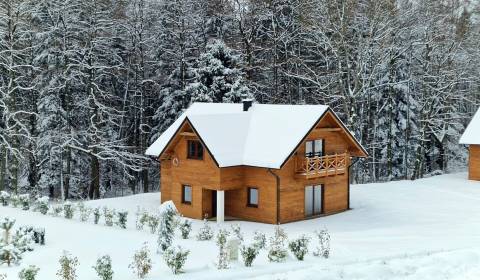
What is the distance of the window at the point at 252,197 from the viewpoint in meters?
29.2

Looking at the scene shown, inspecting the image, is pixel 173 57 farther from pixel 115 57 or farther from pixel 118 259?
pixel 118 259

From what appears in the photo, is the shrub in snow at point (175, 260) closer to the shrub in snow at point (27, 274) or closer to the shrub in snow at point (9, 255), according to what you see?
the shrub in snow at point (27, 274)

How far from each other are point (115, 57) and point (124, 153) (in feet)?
29.5

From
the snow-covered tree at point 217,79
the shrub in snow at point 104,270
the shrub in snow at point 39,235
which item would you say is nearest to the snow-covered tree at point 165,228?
the shrub in snow at point 104,270

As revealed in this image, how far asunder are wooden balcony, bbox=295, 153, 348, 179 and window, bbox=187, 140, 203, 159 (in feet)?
15.6

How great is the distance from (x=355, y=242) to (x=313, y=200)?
332 inches

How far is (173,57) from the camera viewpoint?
47.3 meters

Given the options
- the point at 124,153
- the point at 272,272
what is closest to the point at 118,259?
the point at 272,272

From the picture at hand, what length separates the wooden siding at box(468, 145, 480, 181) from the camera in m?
39.5

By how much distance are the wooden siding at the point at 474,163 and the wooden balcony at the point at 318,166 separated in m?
13.6

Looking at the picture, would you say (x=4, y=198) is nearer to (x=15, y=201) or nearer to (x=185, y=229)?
(x=15, y=201)

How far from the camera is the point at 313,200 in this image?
3052 cm

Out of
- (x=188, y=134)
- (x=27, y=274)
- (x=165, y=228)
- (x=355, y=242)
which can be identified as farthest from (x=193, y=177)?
(x=27, y=274)

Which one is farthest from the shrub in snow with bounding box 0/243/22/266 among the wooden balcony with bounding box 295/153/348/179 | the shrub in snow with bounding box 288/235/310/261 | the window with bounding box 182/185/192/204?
the wooden balcony with bounding box 295/153/348/179
